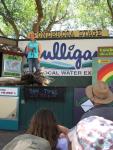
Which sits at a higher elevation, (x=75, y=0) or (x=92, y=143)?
(x=75, y=0)

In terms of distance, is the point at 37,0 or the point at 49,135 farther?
the point at 37,0

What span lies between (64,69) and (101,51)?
1.77 metres

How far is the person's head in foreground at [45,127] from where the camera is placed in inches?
164

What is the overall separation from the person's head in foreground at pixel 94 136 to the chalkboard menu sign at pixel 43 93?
868cm

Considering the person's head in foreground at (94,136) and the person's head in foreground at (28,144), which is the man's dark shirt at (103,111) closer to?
the person's head in foreground at (28,144)

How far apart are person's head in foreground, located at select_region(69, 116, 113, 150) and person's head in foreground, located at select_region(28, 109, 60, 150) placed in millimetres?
1329

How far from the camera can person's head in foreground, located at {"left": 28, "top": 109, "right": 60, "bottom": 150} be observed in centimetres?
418

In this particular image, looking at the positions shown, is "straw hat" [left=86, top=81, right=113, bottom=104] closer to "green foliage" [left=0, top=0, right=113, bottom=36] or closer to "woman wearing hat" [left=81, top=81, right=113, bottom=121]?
"woman wearing hat" [left=81, top=81, right=113, bottom=121]

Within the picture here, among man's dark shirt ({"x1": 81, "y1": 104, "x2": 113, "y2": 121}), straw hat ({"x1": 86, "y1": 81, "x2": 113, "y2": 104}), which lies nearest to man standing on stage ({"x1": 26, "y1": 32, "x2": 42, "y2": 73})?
straw hat ({"x1": 86, "y1": 81, "x2": 113, "y2": 104})

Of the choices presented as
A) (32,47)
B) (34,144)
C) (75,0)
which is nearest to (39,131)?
(34,144)

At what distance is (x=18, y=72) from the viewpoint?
1928cm

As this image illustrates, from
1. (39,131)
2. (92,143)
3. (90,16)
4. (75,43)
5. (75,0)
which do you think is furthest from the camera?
(90,16)

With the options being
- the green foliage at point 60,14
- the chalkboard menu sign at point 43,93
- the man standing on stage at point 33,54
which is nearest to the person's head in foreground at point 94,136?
the chalkboard menu sign at point 43,93

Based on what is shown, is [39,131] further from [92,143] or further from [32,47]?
[32,47]
